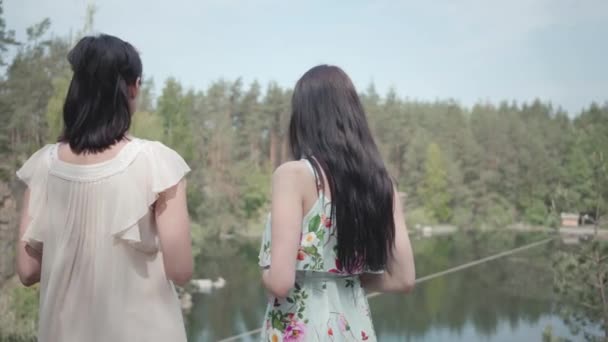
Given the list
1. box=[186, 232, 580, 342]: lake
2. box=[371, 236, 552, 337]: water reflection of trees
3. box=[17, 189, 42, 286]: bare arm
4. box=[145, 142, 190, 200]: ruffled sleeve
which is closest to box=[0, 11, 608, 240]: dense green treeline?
box=[186, 232, 580, 342]: lake

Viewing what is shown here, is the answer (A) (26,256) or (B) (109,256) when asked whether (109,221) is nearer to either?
(B) (109,256)

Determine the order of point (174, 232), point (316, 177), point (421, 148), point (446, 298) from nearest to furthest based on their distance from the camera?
point (174, 232) < point (316, 177) < point (446, 298) < point (421, 148)

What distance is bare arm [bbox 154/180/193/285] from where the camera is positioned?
862mm

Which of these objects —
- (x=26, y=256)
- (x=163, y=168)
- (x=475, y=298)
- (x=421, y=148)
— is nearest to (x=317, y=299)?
→ (x=163, y=168)

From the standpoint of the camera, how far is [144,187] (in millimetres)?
874

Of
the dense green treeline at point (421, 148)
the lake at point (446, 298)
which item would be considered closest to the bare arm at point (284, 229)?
the lake at point (446, 298)

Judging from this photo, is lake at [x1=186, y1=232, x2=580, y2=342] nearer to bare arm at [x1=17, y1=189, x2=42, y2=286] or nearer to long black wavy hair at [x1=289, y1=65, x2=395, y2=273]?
long black wavy hair at [x1=289, y1=65, x2=395, y2=273]

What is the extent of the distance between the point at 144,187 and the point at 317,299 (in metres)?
0.33

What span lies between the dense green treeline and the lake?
37.0 inches

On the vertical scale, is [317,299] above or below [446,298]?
above

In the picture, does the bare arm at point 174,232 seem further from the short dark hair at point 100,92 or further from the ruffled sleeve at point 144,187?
the short dark hair at point 100,92

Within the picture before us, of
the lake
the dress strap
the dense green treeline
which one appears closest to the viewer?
the dress strap

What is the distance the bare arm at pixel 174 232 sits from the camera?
0.86 meters

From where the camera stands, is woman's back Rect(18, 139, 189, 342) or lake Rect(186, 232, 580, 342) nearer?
woman's back Rect(18, 139, 189, 342)
